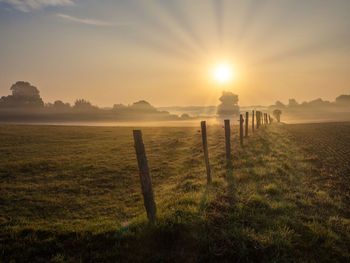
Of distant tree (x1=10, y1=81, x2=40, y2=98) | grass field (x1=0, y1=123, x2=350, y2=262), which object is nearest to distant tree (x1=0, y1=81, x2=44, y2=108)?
distant tree (x1=10, y1=81, x2=40, y2=98)

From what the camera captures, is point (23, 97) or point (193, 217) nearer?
point (193, 217)

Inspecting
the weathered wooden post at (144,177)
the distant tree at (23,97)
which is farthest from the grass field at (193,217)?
the distant tree at (23,97)

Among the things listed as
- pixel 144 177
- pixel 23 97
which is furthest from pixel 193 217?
pixel 23 97

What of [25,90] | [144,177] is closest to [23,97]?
[25,90]

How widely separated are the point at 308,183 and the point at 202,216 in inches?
249

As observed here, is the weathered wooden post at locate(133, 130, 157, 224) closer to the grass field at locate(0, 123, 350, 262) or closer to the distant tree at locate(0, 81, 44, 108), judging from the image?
the grass field at locate(0, 123, 350, 262)

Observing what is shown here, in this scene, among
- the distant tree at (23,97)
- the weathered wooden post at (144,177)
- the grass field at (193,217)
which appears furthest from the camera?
the distant tree at (23,97)

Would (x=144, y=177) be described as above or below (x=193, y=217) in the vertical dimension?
above

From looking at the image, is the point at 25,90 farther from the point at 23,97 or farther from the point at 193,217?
the point at 193,217

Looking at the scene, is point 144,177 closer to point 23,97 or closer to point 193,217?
point 193,217

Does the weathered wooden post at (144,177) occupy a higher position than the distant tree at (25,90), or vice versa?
the distant tree at (25,90)

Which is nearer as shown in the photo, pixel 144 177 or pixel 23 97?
pixel 144 177

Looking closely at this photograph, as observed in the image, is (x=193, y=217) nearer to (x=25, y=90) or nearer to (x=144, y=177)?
(x=144, y=177)

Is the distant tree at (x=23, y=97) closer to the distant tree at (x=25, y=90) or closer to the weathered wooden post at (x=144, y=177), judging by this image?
the distant tree at (x=25, y=90)
